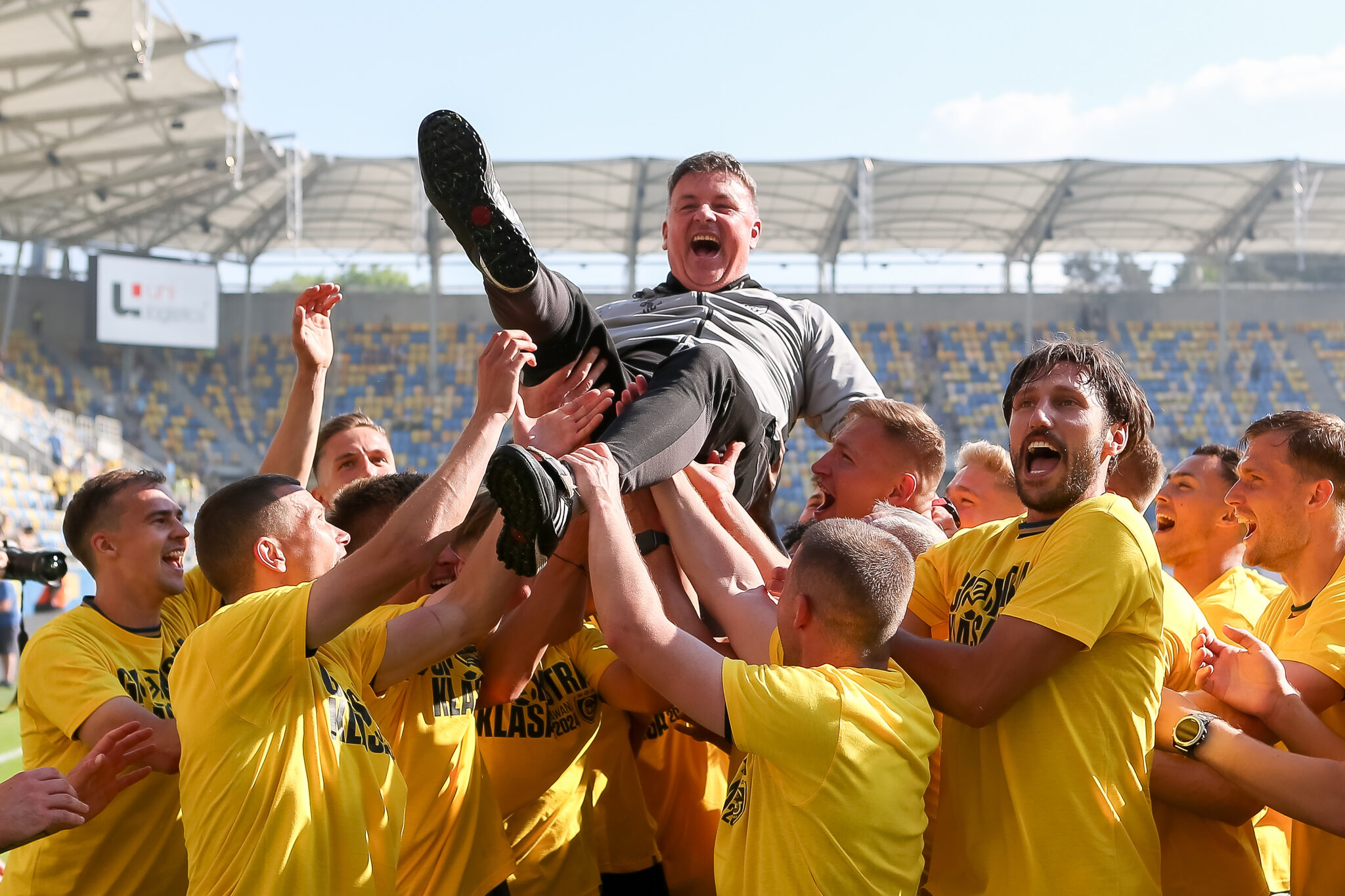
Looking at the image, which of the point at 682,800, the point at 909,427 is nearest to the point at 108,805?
the point at 682,800

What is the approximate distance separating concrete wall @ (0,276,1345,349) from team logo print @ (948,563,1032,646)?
80.2ft

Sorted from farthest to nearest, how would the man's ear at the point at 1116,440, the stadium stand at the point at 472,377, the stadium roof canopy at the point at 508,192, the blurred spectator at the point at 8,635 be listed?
the stadium stand at the point at 472,377, the stadium roof canopy at the point at 508,192, the blurred spectator at the point at 8,635, the man's ear at the point at 1116,440

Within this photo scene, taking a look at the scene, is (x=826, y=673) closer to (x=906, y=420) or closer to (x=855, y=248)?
(x=906, y=420)

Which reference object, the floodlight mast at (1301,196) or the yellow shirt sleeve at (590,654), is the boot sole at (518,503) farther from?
the floodlight mast at (1301,196)

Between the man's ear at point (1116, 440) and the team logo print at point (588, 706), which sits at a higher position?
the man's ear at point (1116, 440)

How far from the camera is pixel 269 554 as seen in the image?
287 centimetres

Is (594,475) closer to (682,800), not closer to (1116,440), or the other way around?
(1116,440)

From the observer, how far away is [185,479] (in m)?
23.1

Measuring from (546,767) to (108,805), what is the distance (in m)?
1.17

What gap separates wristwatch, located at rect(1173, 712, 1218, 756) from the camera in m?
2.57

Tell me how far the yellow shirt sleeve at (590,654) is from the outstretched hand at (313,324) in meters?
1.36

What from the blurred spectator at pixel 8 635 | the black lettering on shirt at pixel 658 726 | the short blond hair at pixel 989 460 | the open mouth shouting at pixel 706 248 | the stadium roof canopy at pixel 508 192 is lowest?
the blurred spectator at pixel 8 635

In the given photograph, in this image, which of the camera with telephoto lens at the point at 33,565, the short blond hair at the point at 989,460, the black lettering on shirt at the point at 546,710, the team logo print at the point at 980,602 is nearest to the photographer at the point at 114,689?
the camera with telephoto lens at the point at 33,565

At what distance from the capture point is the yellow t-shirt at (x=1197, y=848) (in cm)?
278
